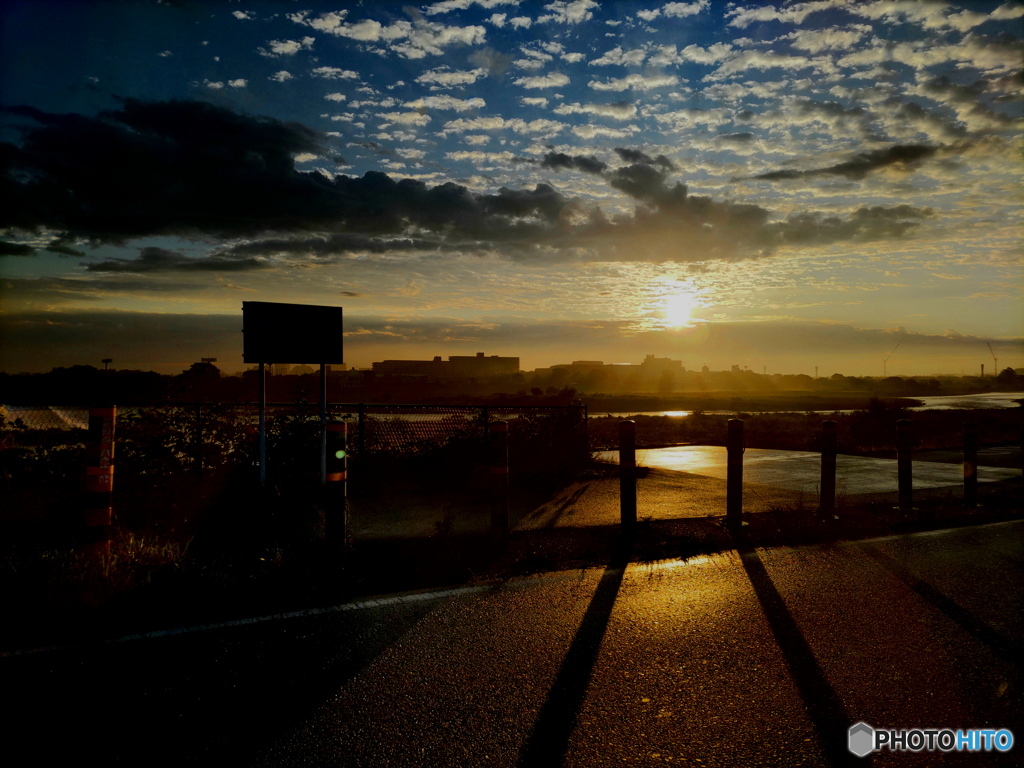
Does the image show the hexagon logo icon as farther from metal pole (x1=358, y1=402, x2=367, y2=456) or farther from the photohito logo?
A: metal pole (x1=358, y1=402, x2=367, y2=456)

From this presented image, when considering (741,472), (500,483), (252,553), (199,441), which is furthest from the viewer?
(199,441)

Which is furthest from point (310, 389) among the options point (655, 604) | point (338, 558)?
point (655, 604)

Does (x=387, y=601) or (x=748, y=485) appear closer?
(x=387, y=601)

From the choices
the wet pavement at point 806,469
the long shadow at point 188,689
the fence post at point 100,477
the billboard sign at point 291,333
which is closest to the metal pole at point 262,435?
the billboard sign at point 291,333

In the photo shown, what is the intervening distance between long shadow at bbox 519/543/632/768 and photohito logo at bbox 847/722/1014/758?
1.26 meters

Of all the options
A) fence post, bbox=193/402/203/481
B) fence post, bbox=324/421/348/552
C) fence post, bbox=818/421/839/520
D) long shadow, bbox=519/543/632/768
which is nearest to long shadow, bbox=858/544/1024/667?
fence post, bbox=818/421/839/520

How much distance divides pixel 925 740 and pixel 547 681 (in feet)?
5.82

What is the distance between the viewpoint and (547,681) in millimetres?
3578

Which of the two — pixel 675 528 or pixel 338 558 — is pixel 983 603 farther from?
pixel 338 558

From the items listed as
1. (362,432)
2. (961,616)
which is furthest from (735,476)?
(362,432)

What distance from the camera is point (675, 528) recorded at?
766 cm

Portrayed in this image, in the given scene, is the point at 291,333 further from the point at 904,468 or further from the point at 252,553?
the point at 904,468

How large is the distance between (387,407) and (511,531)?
6714 millimetres

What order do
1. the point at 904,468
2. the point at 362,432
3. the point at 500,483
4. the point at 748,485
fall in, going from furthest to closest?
the point at 362,432, the point at 748,485, the point at 904,468, the point at 500,483
